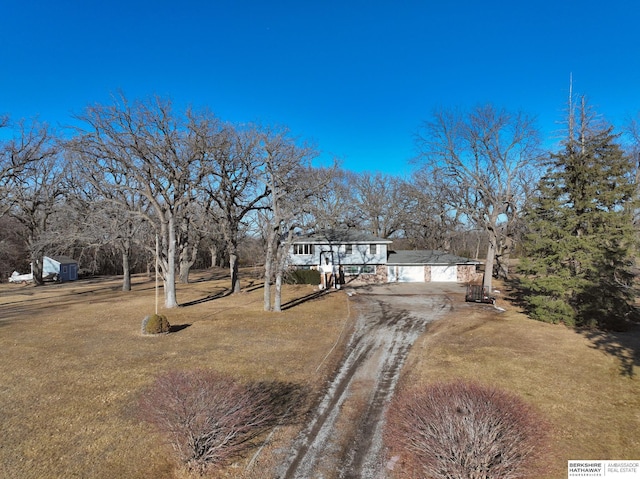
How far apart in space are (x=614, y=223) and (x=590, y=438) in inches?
590

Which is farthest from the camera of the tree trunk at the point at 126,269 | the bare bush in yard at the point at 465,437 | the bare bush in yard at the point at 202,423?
the tree trunk at the point at 126,269

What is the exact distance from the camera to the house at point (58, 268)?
143ft

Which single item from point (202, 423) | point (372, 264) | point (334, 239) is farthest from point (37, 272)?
point (202, 423)

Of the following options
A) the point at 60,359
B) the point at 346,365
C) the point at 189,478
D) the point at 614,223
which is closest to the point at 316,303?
the point at 346,365

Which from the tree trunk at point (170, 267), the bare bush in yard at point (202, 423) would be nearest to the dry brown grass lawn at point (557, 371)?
the bare bush in yard at point (202, 423)

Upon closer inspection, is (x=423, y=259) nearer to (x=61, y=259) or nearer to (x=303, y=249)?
(x=303, y=249)

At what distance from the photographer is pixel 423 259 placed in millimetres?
38375

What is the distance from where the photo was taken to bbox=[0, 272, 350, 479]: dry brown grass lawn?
22.8 feet

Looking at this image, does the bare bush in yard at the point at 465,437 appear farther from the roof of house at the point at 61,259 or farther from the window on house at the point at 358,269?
the roof of house at the point at 61,259

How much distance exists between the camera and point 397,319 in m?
19.8

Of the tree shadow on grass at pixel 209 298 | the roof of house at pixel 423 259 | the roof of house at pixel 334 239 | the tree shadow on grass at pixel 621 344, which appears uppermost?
the roof of house at pixel 334 239

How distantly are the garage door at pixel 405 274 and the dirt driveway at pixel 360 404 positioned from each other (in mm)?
16273

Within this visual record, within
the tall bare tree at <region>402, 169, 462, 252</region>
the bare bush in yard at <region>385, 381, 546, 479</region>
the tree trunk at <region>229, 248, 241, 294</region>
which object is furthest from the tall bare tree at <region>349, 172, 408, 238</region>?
the bare bush in yard at <region>385, 381, 546, 479</region>

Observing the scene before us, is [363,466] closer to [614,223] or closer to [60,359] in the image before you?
[60,359]
